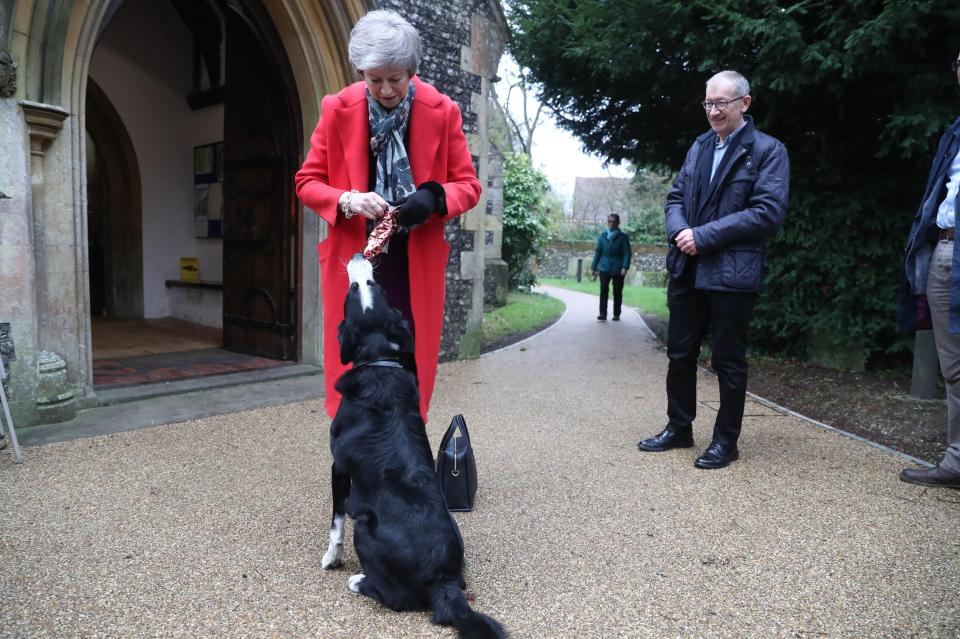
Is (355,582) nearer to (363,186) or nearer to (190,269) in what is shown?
(363,186)

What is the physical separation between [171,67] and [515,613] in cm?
925

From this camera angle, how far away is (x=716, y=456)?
377 centimetres

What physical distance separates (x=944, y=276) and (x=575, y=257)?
2233cm

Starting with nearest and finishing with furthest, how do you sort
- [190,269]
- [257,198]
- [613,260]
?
1. [257,198]
2. [190,269]
3. [613,260]

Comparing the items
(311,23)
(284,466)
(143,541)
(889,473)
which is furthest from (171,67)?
(889,473)

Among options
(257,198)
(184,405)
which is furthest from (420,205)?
(257,198)

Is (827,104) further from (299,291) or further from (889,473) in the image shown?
(299,291)

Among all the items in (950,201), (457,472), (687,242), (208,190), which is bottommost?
(457,472)

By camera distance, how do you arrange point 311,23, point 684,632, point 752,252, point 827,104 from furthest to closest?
point 827,104 → point 311,23 → point 752,252 → point 684,632

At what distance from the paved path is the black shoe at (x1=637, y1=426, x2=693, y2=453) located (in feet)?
0.25

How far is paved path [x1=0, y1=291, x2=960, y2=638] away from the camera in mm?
2199

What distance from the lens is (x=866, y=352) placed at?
659 cm

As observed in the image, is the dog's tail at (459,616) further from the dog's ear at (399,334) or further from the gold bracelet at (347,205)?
the gold bracelet at (347,205)

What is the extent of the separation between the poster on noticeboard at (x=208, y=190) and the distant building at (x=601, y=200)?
2608 centimetres
